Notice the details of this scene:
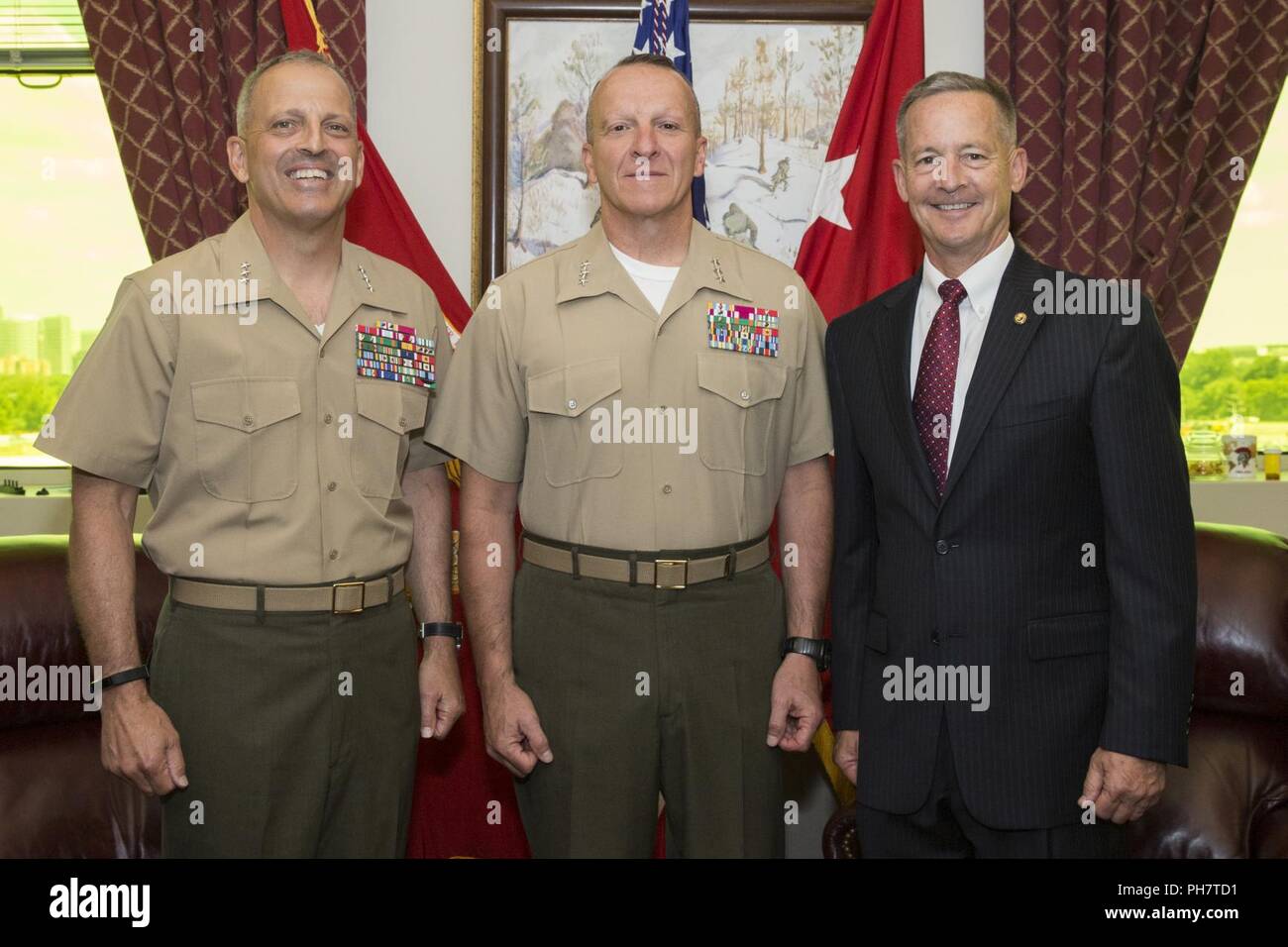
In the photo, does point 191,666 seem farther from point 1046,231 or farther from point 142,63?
point 1046,231

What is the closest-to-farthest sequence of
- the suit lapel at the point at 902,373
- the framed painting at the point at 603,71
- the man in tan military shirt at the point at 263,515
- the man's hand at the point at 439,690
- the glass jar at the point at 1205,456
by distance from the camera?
the suit lapel at the point at 902,373, the man in tan military shirt at the point at 263,515, the man's hand at the point at 439,690, the framed painting at the point at 603,71, the glass jar at the point at 1205,456

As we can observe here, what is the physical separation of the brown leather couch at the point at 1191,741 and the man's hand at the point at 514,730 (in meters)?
0.70

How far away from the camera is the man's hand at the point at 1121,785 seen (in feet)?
5.96

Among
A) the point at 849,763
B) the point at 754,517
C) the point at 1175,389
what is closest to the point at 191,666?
the point at 754,517

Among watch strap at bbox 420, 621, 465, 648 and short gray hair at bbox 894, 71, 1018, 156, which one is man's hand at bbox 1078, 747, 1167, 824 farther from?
watch strap at bbox 420, 621, 465, 648

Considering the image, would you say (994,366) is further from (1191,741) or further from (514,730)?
(1191,741)

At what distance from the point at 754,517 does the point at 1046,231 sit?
170 cm

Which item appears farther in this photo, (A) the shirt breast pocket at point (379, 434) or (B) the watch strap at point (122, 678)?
(A) the shirt breast pocket at point (379, 434)

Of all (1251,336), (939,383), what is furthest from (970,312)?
(1251,336)

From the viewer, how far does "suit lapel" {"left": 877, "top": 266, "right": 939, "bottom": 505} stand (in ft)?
6.36

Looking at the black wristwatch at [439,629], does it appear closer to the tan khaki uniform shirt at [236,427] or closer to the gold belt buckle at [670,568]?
the tan khaki uniform shirt at [236,427]

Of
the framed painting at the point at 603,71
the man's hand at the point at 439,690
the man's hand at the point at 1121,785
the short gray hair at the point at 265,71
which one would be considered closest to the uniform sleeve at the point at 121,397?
the short gray hair at the point at 265,71

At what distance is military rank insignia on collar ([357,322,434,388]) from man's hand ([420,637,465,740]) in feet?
1.69

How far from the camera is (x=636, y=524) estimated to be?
2129 mm
